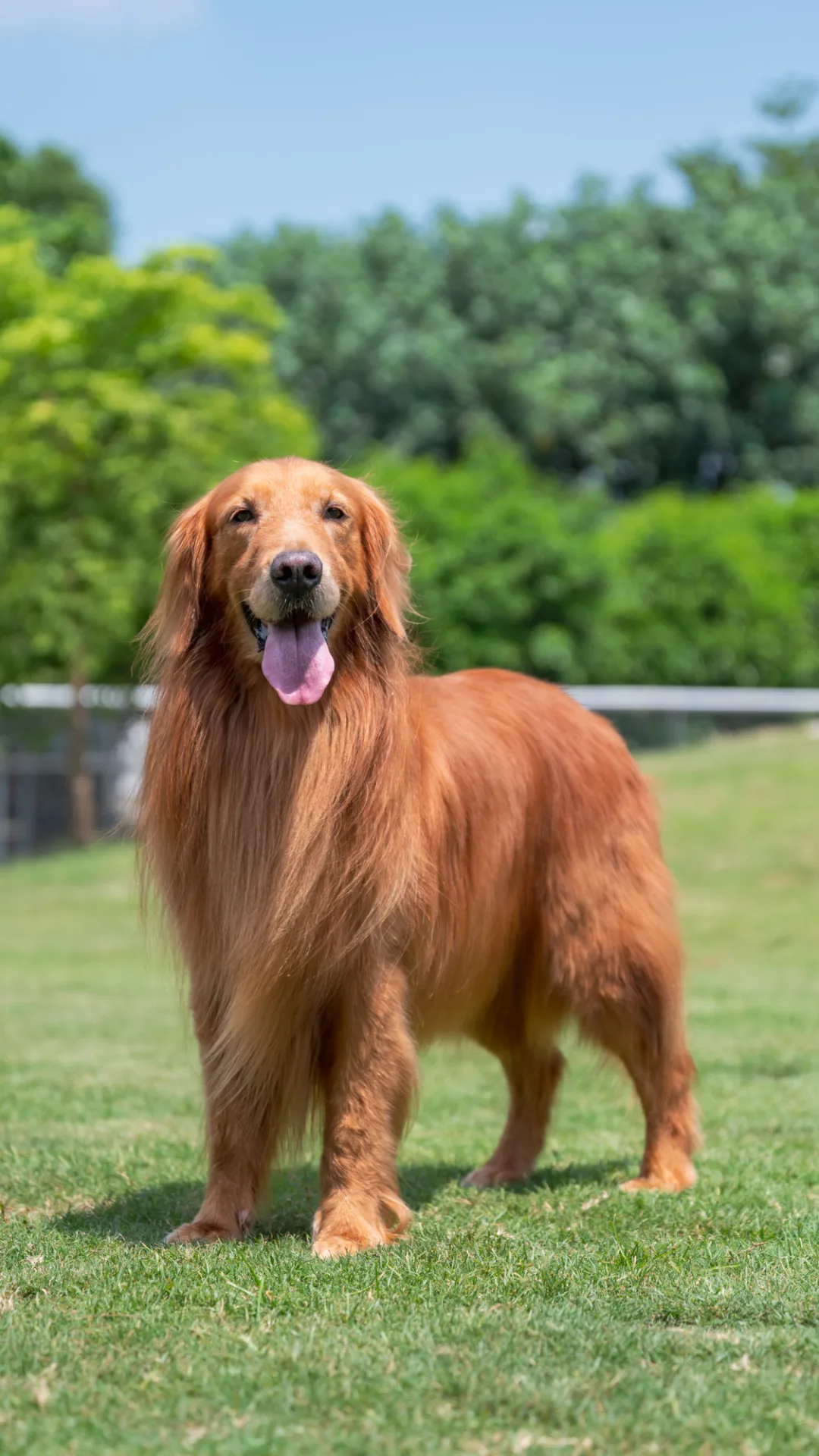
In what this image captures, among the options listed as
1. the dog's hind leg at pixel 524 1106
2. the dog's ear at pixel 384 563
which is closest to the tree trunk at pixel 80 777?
the dog's hind leg at pixel 524 1106

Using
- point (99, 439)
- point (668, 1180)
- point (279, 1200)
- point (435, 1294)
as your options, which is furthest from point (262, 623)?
point (99, 439)

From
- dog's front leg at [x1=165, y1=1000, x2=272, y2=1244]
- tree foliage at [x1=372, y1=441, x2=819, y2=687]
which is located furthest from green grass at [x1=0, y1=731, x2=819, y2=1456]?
tree foliage at [x1=372, y1=441, x2=819, y2=687]

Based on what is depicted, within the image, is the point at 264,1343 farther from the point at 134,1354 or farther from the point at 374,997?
the point at 374,997

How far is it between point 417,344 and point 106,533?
18.3 meters

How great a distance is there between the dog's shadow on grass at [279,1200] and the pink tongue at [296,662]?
165 centimetres

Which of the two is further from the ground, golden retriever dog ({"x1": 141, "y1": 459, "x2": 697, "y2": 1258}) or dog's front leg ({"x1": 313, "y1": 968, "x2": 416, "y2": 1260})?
golden retriever dog ({"x1": 141, "y1": 459, "x2": 697, "y2": 1258})

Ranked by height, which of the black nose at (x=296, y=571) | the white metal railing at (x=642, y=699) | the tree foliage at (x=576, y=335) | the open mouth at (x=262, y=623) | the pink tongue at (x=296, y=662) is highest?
the tree foliage at (x=576, y=335)

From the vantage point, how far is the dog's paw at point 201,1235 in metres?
4.90

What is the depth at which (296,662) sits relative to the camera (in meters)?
4.79

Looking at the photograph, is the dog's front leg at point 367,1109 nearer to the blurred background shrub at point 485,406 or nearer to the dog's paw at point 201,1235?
the dog's paw at point 201,1235

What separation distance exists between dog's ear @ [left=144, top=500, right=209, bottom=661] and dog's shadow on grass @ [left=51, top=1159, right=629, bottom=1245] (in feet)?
5.92

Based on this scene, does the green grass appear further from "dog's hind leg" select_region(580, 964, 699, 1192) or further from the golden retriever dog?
the golden retriever dog

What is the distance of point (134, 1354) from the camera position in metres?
3.74

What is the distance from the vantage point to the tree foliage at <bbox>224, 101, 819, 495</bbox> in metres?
42.2
